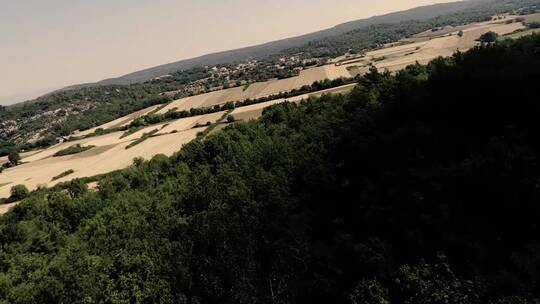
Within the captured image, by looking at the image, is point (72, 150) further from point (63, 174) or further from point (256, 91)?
point (256, 91)

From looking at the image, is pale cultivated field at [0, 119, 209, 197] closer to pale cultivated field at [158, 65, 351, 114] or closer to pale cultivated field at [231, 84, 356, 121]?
pale cultivated field at [231, 84, 356, 121]

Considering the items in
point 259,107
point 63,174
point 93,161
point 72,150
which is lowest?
point 63,174

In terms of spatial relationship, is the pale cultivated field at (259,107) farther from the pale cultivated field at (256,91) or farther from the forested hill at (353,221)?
the forested hill at (353,221)

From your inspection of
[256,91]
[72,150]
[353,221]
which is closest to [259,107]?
[256,91]

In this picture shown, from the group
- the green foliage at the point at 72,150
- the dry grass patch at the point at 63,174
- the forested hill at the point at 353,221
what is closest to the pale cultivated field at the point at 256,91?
the green foliage at the point at 72,150

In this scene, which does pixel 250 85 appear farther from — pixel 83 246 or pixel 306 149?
pixel 83 246

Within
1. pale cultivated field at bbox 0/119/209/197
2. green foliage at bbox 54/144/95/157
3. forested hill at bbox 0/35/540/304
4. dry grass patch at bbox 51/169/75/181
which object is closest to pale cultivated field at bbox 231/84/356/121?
pale cultivated field at bbox 0/119/209/197

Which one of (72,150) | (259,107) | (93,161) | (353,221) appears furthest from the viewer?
(259,107)

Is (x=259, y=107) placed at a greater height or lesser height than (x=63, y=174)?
greater
